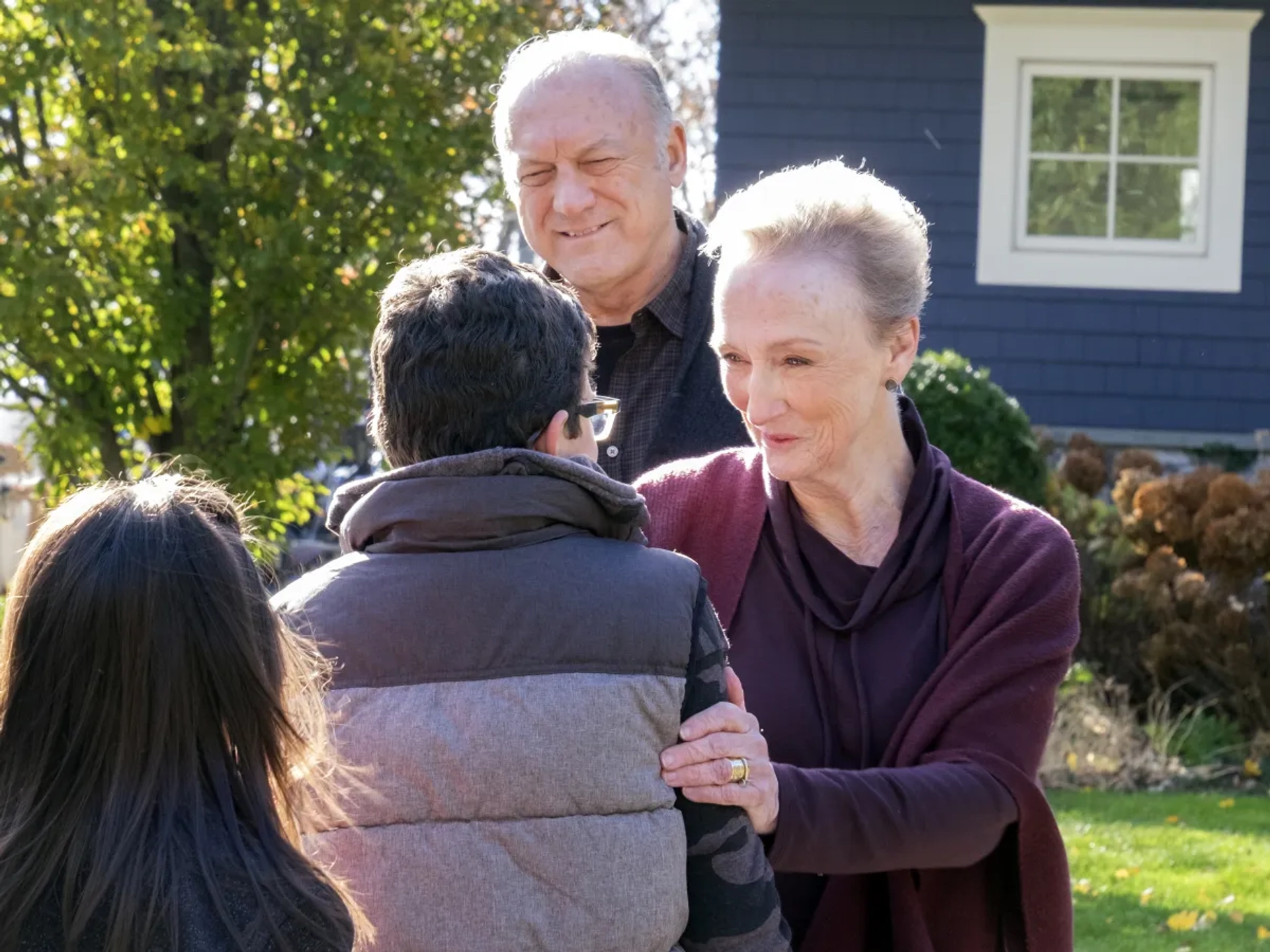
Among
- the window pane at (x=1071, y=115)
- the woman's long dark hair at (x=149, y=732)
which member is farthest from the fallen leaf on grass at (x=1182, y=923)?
the window pane at (x=1071, y=115)

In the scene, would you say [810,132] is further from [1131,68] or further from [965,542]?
[965,542]

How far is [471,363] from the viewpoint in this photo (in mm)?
2072

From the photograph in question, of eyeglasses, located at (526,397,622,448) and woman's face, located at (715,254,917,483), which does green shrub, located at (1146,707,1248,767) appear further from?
eyeglasses, located at (526,397,622,448)

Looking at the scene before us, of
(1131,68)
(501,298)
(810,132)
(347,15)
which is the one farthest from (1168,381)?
(501,298)

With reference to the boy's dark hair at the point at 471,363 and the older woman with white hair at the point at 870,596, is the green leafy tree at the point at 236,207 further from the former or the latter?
the boy's dark hair at the point at 471,363

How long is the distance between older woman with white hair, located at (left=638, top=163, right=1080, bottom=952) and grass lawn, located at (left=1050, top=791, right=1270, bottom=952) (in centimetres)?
305

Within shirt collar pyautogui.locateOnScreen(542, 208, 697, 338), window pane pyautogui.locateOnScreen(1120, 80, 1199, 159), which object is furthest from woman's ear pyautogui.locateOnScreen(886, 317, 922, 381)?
window pane pyautogui.locateOnScreen(1120, 80, 1199, 159)

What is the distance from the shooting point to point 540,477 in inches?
80.0

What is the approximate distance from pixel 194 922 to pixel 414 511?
53 cm

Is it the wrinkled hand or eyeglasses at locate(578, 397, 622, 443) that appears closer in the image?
the wrinkled hand

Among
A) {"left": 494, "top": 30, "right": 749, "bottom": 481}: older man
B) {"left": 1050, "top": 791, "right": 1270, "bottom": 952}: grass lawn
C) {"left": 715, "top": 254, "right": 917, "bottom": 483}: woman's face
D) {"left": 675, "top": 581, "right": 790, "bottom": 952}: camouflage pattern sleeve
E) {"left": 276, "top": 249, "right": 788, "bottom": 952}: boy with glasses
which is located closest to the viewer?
{"left": 276, "top": 249, "right": 788, "bottom": 952}: boy with glasses

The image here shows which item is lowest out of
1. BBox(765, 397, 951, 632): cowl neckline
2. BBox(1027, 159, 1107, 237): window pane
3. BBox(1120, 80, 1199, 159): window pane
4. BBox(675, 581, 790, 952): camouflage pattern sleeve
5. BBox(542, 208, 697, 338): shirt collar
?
BBox(675, 581, 790, 952): camouflage pattern sleeve

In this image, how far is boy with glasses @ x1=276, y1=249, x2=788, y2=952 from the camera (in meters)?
1.95

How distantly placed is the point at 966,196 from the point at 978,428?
2.72 metres
